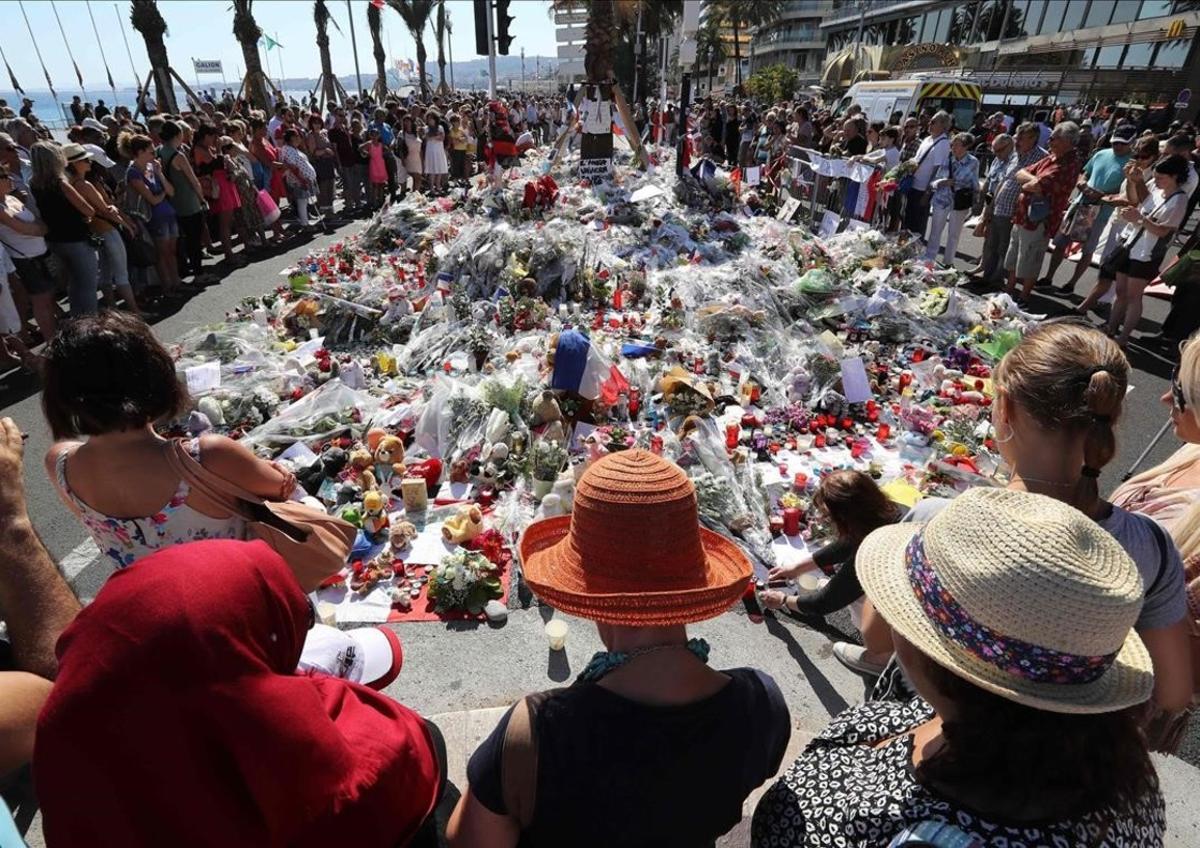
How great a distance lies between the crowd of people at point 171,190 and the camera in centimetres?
611

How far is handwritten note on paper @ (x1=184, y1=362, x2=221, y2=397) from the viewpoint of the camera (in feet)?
17.3

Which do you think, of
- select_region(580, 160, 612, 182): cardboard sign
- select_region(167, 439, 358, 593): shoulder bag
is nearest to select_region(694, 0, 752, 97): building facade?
select_region(580, 160, 612, 182): cardboard sign

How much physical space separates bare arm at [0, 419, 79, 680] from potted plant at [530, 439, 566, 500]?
2.62 m

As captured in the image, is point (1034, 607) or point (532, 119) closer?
point (1034, 607)

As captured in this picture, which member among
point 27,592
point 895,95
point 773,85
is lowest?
point 27,592

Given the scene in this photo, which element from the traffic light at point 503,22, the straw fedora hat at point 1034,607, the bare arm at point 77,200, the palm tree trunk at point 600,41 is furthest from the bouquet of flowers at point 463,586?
the traffic light at point 503,22

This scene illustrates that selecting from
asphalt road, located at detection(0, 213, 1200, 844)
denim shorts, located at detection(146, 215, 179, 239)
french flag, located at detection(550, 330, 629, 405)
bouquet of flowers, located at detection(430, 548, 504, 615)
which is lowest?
asphalt road, located at detection(0, 213, 1200, 844)

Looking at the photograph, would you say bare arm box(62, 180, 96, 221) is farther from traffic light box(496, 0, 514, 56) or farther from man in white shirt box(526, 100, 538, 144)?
man in white shirt box(526, 100, 538, 144)

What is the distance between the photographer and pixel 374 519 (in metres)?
4.05

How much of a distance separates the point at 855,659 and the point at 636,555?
2218 millimetres

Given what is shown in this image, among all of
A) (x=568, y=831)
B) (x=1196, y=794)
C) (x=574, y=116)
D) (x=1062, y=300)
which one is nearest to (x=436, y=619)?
(x=568, y=831)

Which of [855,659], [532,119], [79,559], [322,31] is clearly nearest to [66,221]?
[79,559]

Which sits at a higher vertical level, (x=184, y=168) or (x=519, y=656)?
(x=184, y=168)

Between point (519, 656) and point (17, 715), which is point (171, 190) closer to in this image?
point (519, 656)
